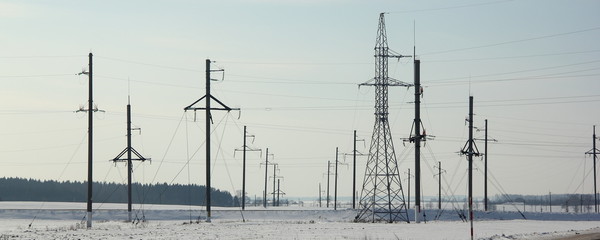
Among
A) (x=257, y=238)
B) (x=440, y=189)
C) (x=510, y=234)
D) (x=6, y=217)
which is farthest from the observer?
(x=440, y=189)

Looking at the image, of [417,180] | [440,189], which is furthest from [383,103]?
[440,189]

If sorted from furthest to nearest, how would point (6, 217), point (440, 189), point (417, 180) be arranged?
1. point (440, 189)
2. point (6, 217)
3. point (417, 180)

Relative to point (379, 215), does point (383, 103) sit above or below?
above

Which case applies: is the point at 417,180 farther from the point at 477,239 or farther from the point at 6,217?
the point at 6,217

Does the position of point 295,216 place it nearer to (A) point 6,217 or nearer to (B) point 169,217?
(B) point 169,217

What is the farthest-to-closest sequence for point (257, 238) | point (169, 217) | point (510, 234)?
1. point (169, 217)
2. point (510, 234)
3. point (257, 238)

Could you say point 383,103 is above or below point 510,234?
above

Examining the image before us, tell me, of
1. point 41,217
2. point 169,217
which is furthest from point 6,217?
point 169,217

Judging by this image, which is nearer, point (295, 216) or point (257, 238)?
point (257, 238)

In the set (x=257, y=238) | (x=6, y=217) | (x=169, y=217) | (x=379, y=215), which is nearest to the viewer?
(x=257, y=238)

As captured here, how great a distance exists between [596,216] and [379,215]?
85.3 feet

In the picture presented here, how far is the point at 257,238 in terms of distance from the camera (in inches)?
1542

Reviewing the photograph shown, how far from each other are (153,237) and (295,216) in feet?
176

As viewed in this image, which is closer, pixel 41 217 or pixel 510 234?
pixel 510 234
